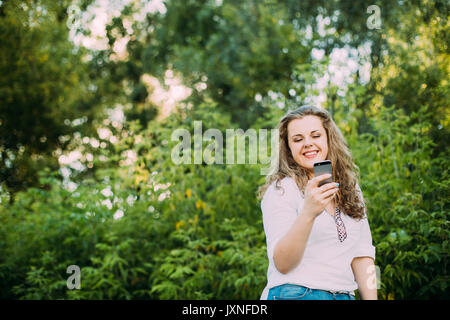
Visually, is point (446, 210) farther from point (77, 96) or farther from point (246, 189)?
point (77, 96)

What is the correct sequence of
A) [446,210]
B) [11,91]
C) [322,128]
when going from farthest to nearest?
[11,91], [446,210], [322,128]

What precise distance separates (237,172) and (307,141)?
252 cm

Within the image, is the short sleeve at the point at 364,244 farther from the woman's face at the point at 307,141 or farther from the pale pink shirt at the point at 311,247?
the woman's face at the point at 307,141

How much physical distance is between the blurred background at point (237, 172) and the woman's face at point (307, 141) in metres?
1.65

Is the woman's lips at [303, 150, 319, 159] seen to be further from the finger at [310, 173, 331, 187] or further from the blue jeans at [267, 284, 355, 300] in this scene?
the blue jeans at [267, 284, 355, 300]

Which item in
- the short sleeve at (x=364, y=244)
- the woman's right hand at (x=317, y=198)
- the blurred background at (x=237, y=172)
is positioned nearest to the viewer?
the woman's right hand at (x=317, y=198)

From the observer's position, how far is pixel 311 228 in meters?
1.44

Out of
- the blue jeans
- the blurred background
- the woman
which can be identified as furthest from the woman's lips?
the blurred background

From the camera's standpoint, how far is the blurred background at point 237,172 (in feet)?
11.6

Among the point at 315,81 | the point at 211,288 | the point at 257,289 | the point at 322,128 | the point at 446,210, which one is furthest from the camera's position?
the point at 315,81

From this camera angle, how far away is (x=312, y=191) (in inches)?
57.2

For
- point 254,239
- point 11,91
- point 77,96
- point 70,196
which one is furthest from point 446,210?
point 77,96

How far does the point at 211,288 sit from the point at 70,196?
74.2 inches

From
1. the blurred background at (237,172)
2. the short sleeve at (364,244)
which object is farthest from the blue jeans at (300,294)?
the blurred background at (237,172)
